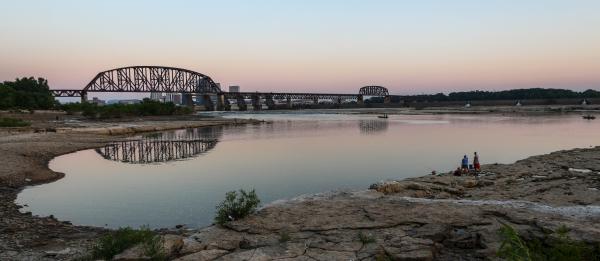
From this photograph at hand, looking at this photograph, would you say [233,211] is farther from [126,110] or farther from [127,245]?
[126,110]

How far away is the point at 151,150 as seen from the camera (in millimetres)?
42906

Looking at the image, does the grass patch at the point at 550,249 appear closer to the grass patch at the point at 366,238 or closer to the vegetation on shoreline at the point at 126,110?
the grass patch at the point at 366,238

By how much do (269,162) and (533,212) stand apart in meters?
23.7

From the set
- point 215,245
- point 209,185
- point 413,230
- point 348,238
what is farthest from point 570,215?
point 209,185

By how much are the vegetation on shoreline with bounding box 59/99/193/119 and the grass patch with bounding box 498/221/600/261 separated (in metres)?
111

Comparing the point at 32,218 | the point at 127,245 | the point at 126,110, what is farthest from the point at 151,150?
the point at 126,110

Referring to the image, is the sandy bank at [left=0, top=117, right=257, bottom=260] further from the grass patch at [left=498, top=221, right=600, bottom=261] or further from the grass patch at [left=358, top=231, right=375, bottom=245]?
the grass patch at [left=498, top=221, right=600, bottom=261]

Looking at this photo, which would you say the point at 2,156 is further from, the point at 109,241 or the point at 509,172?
the point at 509,172

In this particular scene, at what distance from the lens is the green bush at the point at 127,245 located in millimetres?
9984

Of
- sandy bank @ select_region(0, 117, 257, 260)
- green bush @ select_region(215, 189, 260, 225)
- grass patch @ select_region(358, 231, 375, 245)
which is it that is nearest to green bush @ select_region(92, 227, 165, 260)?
sandy bank @ select_region(0, 117, 257, 260)

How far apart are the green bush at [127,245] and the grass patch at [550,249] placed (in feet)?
23.0

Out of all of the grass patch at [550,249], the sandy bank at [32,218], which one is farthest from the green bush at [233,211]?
the grass patch at [550,249]

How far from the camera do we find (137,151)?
1660 inches

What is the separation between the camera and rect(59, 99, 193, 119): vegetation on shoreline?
109375 millimetres
